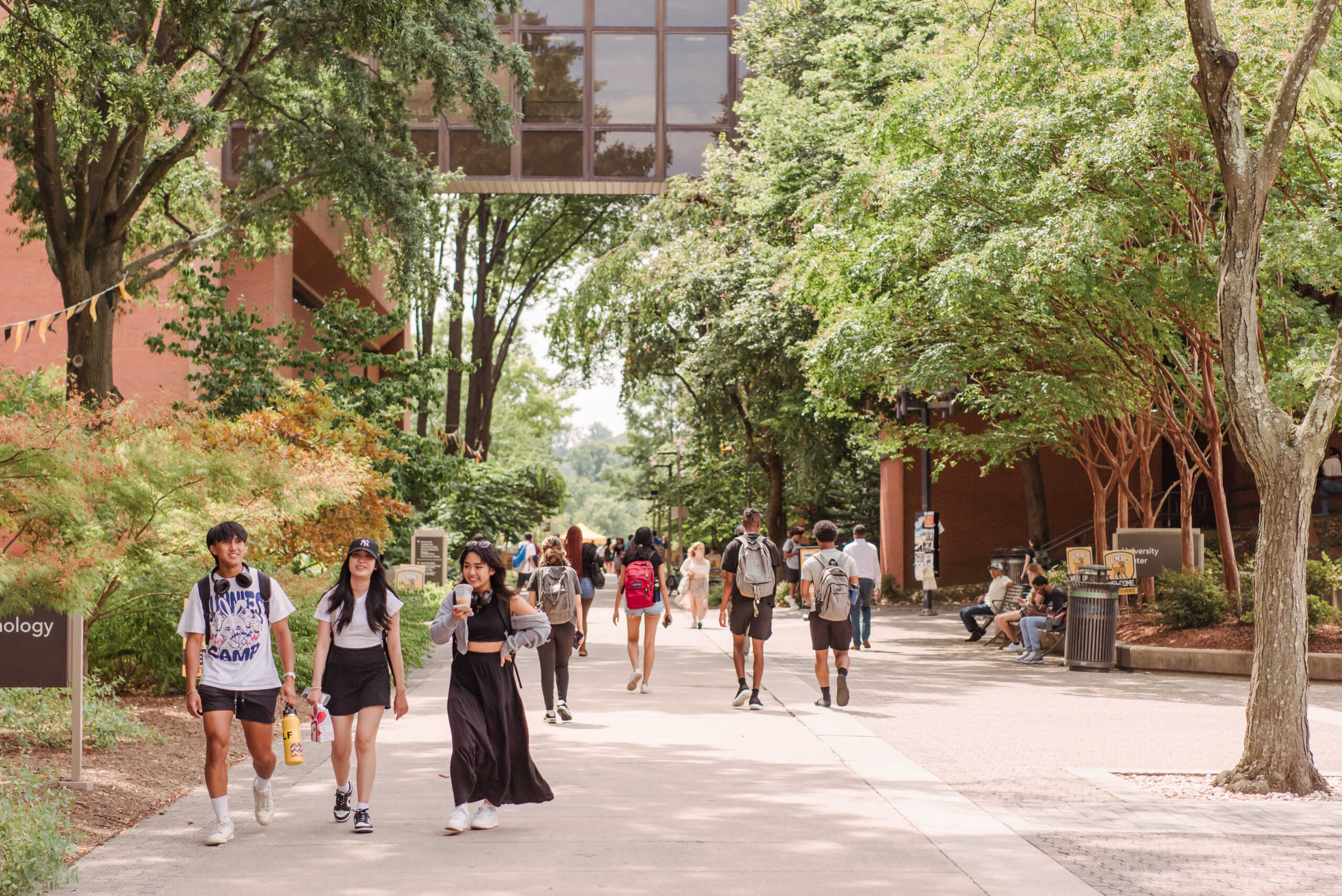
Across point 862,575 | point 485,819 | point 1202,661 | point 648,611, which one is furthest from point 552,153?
point 485,819

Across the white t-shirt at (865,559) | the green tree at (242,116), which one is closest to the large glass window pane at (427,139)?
the green tree at (242,116)

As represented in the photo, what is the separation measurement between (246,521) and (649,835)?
6.17 meters

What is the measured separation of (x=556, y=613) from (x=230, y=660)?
16.2 ft

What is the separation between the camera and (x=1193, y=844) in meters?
6.71

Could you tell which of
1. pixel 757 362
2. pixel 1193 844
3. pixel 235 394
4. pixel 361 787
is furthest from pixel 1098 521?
pixel 361 787

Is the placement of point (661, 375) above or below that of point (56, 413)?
above

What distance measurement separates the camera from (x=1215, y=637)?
15977mm

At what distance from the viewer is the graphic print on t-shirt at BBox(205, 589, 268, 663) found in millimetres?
6762

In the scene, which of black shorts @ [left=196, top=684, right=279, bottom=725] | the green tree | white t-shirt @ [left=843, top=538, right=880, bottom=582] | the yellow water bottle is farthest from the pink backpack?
black shorts @ [left=196, top=684, right=279, bottom=725]

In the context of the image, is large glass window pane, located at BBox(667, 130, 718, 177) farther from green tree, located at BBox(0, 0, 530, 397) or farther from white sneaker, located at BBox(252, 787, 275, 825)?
white sneaker, located at BBox(252, 787, 275, 825)

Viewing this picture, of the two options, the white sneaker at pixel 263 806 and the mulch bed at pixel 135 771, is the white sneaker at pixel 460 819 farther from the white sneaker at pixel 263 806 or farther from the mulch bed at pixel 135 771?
the mulch bed at pixel 135 771

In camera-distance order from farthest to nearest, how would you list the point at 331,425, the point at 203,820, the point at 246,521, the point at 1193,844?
the point at 331,425
the point at 246,521
the point at 203,820
the point at 1193,844

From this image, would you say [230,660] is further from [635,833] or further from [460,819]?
[635,833]

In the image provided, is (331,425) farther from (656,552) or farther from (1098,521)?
(1098,521)
